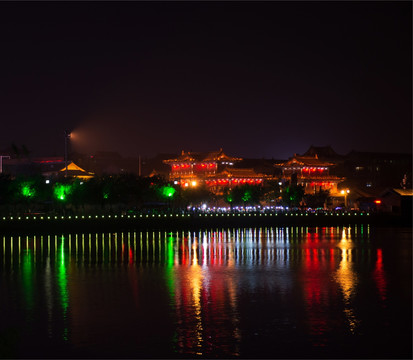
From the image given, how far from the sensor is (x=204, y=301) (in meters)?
22.5

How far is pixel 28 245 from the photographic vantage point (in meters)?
41.9

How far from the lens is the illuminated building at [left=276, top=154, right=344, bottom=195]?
283 ft

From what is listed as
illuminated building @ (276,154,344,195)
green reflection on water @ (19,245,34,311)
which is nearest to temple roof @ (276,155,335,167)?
illuminated building @ (276,154,344,195)

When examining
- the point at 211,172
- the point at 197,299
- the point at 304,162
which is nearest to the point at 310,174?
the point at 304,162

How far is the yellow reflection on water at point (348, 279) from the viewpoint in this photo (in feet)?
66.3

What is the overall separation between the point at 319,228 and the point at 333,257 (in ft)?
87.7

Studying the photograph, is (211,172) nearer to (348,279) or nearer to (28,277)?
(348,279)

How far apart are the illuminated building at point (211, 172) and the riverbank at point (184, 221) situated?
2124cm

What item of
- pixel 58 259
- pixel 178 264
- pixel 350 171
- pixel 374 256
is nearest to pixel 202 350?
pixel 178 264

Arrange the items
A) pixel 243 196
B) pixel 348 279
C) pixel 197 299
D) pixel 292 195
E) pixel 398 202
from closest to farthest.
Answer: pixel 197 299 → pixel 348 279 → pixel 398 202 → pixel 243 196 → pixel 292 195

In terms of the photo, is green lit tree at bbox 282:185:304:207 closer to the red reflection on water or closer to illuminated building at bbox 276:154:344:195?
illuminated building at bbox 276:154:344:195

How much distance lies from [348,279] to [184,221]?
98.0 feet

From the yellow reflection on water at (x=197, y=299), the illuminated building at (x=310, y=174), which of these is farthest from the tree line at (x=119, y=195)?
the yellow reflection on water at (x=197, y=299)

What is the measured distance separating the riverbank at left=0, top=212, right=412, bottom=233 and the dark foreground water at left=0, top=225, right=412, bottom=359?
21.6ft
